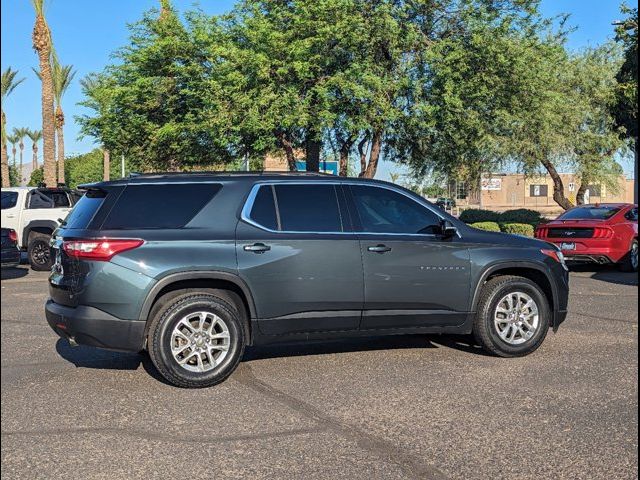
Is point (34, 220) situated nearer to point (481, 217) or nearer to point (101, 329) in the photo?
point (101, 329)

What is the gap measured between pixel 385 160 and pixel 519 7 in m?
7.81

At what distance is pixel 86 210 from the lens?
19.0ft

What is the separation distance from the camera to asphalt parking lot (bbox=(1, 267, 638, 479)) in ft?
13.1

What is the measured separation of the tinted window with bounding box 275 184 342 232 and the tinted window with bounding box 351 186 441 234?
0.82 feet

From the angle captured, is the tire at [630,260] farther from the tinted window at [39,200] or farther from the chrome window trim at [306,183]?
the tinted window at [39,200]

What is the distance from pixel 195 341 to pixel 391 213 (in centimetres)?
217

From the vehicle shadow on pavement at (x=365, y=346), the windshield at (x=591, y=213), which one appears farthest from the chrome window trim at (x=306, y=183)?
the windshield at (x=591, y=213)

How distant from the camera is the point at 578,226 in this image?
46.9 feet

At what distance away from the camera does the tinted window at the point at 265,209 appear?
6062mm

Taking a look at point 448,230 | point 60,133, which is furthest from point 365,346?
point 60,133

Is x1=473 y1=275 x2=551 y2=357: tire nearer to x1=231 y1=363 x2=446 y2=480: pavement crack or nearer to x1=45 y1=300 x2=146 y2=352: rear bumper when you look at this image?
x1=231 y1=363 x2=446 y2=480: pavement crack

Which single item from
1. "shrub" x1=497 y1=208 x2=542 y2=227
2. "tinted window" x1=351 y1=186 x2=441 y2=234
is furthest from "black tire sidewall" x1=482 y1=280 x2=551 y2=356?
"shrub" x1=497 y1=208 x2=542 y2=227

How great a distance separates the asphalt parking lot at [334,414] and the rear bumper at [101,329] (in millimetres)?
387

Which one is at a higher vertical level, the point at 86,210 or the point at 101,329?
the point at 86,210
